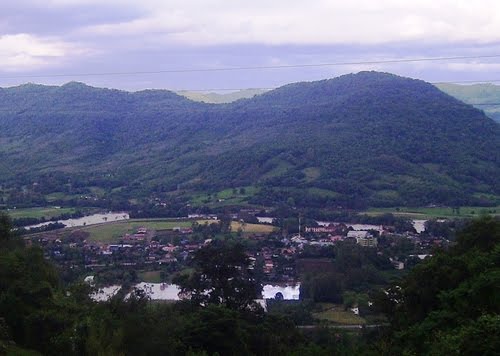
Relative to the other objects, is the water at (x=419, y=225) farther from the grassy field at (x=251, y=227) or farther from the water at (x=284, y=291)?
the water at (x=284, y=291)

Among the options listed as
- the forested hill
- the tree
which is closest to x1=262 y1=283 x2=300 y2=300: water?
the tree

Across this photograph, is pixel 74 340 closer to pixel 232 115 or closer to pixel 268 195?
pixel 268 195

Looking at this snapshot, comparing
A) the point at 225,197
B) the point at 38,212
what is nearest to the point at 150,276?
the point at 38,212

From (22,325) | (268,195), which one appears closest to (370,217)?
(268,195)

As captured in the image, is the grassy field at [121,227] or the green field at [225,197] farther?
the green field at [225,197]

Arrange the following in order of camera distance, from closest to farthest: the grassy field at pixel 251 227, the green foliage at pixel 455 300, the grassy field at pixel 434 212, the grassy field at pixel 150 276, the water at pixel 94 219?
the green foliage at pixel 455 300, the grassy field at pixel 150 276, the grassy field at pixel 251 227, the water at pixel 94 219, the grassy field at pixel 434 212

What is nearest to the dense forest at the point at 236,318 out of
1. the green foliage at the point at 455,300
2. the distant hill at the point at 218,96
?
the green foliage at the point at 455,300
